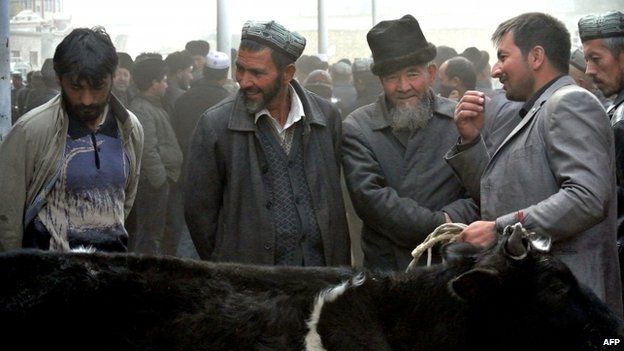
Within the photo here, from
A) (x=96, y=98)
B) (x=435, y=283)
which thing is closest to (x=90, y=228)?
(x=96, y=98)

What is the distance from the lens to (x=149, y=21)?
113ft

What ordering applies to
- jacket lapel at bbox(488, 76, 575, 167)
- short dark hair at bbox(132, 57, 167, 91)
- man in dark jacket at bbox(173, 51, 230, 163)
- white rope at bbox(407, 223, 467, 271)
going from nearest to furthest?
white rope at bbox(407, 223, 467, 271) → jacket lapel at bbox(488, 76, 575, 167) → short dark hair at bbox(132, 57, 167, 91) → man in dark jacket at bbox(173, 51, 230, 163)

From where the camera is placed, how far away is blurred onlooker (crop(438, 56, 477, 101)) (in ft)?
37.3

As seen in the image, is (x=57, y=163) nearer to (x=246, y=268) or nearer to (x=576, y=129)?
(x=246, y=268)

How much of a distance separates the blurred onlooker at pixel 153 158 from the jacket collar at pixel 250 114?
17.3ft

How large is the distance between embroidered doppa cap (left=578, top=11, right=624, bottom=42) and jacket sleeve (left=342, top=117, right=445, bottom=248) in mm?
1649

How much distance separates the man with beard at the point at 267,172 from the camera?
5.88m

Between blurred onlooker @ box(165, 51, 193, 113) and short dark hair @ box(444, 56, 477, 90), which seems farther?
blurred onlooker @ box(165, 51, 193, 113)

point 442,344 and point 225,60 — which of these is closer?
point 442,344

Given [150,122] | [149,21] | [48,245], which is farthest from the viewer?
[149,21]

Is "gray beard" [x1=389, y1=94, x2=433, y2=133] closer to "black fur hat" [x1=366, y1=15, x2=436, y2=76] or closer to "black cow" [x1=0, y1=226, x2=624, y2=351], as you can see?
"black fur hat" [x1=366, y1=15, x2=436, y2=76]

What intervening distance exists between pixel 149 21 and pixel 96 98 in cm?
2950

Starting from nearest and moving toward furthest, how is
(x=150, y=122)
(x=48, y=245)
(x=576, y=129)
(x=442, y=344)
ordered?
(x=442, y=344), (x=576, y=129), (x=48, y=245), (x=150, y=122)

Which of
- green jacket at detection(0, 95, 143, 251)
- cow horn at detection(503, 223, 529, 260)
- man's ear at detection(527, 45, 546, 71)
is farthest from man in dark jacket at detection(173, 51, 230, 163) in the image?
cow horn at detection(503, 223, 529, 260)
